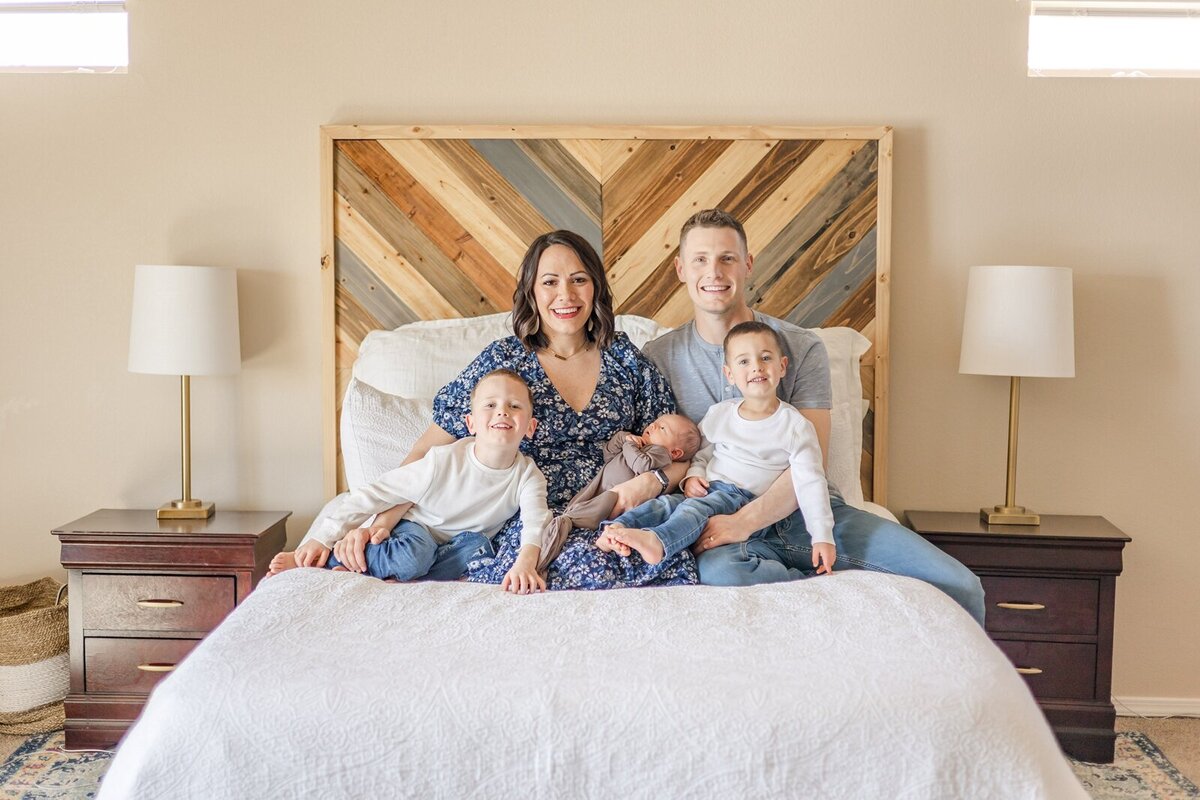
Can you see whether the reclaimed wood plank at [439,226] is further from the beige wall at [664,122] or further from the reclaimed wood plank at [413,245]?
the beige wall at [664,122]

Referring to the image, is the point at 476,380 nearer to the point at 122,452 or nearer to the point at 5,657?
the point at 122,452

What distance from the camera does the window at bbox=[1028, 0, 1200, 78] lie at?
2938 mm

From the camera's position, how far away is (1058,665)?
8.59ft

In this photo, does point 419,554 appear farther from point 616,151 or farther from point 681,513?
point 616,151

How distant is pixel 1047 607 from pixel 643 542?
1.27 meters

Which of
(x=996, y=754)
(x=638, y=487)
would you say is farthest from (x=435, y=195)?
(x=996, y=754)

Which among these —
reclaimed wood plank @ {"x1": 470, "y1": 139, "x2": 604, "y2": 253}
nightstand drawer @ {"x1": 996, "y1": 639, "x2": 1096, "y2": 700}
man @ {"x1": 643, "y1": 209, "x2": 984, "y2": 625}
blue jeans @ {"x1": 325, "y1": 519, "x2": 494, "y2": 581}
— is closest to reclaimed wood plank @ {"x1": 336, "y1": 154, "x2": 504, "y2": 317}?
Answer: reclaimed wood plank @ {"x1": 470, "y1": 139, "x2": 604, "y2": 253}

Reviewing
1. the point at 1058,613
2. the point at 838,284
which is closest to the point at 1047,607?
the point at 1058,613

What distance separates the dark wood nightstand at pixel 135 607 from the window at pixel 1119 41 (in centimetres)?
264

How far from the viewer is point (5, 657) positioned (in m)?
2.69

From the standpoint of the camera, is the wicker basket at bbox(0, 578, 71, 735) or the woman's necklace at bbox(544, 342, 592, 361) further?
the wicker basket at bbox(0, 578, 71, 735)

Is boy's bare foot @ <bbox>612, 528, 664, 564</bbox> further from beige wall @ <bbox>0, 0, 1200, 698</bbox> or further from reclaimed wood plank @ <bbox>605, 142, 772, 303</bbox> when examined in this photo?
beige wall @ <bbox>0, 0, 1200, 698</bbox>

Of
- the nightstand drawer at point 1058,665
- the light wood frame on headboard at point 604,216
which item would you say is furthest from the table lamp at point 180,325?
the nightstand drawer at point 1058,665

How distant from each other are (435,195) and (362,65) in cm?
44
